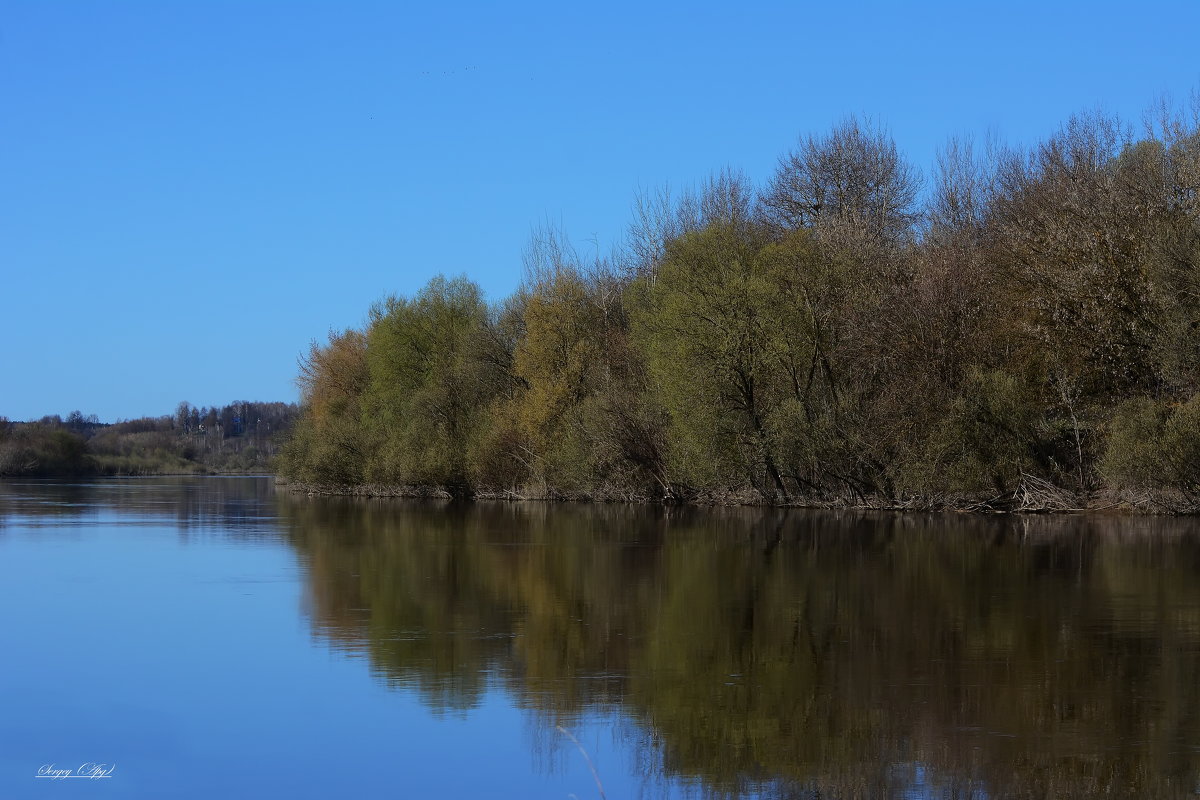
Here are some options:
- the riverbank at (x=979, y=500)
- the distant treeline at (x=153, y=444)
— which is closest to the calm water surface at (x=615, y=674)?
the riverbank at (x=979, y=500)

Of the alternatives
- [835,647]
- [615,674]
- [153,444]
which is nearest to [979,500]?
[835,647]

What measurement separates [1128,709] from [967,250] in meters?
29.8

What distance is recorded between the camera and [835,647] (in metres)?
12.3

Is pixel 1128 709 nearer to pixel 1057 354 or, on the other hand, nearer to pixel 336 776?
pixel 336 776

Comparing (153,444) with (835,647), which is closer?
(835,647)

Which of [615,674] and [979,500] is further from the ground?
[979,500]

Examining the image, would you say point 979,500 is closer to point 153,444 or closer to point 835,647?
point 835,647

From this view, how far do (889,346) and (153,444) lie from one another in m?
117

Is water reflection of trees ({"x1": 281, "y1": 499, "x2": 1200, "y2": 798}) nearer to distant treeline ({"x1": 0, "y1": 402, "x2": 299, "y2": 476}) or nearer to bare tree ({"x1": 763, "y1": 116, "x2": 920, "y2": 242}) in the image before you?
bare tree ({"x1": 763, "y1": 116, "x2": 920, "y2": 242})

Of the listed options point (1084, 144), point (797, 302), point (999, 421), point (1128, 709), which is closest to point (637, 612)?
point (1128, 709)

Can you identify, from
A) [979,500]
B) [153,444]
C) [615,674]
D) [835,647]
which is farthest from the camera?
[153,444]

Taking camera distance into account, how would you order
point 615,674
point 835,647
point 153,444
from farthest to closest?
1. point 153,444
2. point 835,647
3. point 615,674

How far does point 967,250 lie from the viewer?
37188 millimetres

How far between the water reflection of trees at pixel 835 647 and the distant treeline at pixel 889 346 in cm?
760
